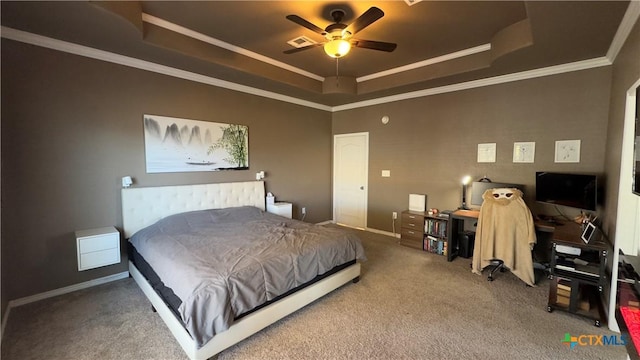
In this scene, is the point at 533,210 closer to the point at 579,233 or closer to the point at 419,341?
the point at 579,233

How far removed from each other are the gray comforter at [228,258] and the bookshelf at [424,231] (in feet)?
5.66

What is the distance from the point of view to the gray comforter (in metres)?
1.85

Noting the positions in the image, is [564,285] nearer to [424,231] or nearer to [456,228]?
[456,228]

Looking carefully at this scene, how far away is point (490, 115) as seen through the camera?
397 centimetres

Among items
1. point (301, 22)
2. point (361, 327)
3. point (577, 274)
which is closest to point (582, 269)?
point (577, 274)

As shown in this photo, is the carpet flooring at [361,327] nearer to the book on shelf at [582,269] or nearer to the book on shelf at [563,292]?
the book on shelf at [563,292]

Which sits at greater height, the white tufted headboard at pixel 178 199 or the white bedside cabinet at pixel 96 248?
the white tufted headboard at pixel 178 199

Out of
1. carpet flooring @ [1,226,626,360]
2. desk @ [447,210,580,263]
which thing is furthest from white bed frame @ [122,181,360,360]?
desk @ [447,210,580,263]

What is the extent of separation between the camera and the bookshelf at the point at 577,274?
2.36 meters

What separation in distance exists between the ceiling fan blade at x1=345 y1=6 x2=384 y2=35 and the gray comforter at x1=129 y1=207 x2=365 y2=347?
2.12m

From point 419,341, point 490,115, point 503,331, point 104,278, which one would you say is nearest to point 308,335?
point 419,341

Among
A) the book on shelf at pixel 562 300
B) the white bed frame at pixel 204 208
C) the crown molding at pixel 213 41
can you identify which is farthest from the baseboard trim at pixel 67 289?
the book on shelf at pixel 562 300

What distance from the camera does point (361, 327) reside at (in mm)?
2340

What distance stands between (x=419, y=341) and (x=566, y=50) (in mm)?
3476
